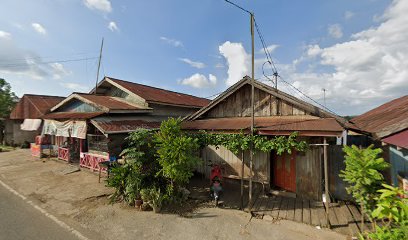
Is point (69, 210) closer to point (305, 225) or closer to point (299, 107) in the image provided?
point (305, 225)

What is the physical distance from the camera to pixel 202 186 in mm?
10562

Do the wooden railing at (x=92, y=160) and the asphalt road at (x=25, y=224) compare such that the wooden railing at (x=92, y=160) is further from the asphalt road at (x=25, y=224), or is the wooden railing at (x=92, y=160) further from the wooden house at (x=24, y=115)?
the wooden house at (x=24, y=115)

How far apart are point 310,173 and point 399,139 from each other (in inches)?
146

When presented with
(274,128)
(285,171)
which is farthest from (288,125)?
(285,171)

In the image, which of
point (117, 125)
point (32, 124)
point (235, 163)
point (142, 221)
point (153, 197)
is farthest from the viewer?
point (32, 124)

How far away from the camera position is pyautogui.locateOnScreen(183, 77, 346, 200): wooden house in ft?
26.9

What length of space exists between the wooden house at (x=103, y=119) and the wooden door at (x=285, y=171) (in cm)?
886

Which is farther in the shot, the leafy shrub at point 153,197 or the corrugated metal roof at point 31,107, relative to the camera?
the corrugated metal roof at point 31,107

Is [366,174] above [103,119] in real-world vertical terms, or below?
below

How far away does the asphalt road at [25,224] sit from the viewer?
6.34 m

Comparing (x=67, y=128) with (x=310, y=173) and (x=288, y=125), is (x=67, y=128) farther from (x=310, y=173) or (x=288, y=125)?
(x=310, y=173)

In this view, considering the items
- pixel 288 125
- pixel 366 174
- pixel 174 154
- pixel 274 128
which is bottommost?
pixel 366 174

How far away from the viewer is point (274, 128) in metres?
7.86

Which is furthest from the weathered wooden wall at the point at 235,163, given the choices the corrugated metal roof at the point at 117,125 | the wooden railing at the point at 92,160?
the wooden railing at the point at 92,160
